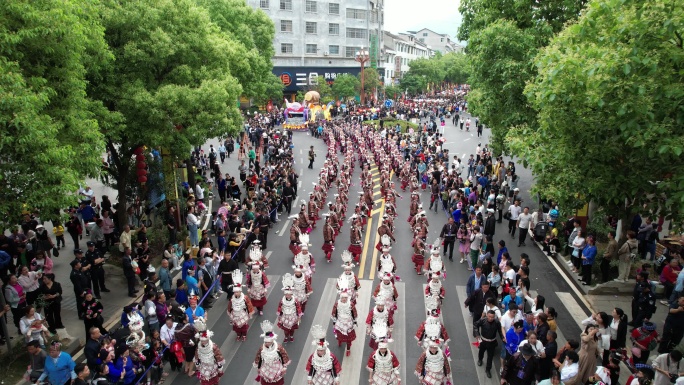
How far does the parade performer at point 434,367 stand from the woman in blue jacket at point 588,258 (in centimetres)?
689

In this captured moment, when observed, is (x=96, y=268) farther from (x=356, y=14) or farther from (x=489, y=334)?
(x=356, y=14)

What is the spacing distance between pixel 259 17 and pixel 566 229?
88.4 feet

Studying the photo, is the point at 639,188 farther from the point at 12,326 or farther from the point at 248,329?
the point at 12,326

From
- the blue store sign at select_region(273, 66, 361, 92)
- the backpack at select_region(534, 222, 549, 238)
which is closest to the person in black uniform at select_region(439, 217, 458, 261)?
the backpack at select_region(534, 222, 549, 238)

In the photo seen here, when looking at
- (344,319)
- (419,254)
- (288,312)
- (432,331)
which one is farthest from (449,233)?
(288,312)

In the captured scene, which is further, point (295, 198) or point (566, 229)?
point (295, 198)

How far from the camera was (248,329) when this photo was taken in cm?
1176

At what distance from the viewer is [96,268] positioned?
12805mm

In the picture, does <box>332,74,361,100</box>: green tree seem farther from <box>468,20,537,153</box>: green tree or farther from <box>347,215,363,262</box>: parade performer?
<box>347,215,363,262</box>: parade performer

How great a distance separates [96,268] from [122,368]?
16.4 feet

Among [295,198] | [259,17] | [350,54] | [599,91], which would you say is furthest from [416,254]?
[350,54]

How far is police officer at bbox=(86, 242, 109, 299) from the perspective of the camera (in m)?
12.5

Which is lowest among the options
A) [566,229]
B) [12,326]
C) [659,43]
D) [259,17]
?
[12,326]

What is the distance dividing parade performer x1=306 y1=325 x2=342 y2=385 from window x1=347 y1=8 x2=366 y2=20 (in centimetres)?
6632
